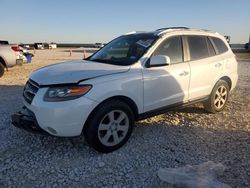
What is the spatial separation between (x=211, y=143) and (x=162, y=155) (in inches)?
37.2

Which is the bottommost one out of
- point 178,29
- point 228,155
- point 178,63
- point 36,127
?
point 228,155

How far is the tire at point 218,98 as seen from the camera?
5.66 m

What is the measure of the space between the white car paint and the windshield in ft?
0.50

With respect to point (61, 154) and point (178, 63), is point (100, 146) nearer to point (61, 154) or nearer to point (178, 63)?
point (61, 154)

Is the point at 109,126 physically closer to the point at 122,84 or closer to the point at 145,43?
the point at 122,84

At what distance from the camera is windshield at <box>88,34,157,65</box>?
14.8 ft

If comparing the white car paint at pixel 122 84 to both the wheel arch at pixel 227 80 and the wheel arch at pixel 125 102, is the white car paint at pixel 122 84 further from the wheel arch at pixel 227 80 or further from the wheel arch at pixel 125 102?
the wheel arch at pixel 227 80

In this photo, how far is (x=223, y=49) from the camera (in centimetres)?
588

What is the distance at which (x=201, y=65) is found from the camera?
5172 millimetres

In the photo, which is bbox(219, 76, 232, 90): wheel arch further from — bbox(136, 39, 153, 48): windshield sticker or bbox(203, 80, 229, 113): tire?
bbox(136, 39, 153, 48): windshield sticker

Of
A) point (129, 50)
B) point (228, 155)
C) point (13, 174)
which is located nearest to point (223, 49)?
point (129, 50)

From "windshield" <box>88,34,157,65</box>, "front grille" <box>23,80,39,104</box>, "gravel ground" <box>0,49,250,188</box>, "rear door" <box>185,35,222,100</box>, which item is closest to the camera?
"gravel ground" <box>0,49,250,188</box>

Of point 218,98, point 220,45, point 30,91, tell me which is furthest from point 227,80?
point 30,91

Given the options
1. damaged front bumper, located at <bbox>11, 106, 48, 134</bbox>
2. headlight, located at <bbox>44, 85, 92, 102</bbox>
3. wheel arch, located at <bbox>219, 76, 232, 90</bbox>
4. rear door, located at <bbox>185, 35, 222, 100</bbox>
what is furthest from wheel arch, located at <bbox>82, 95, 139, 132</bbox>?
wheel arch, located at <bbox>219, 76, 232, 90</bbox>
